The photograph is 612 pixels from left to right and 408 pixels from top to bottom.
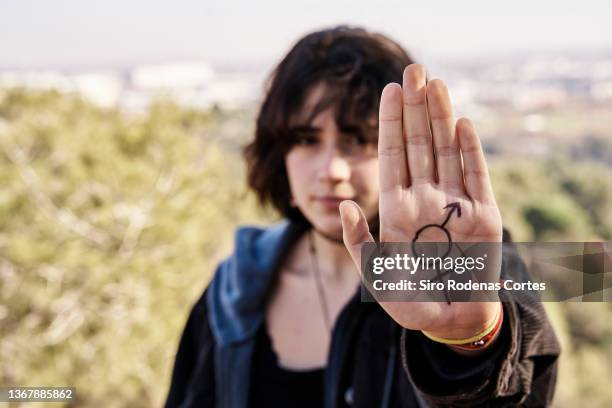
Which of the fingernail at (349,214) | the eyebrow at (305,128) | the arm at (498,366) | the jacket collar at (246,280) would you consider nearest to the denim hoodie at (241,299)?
the jacket collar at (246,280)

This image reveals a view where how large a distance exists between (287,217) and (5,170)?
4849 millimetres

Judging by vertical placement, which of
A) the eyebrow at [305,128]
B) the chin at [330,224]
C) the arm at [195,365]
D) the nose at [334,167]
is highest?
the eyebrow at [305,128]

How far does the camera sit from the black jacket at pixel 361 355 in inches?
29.9

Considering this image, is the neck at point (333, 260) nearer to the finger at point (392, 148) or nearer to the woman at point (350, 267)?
the woman at point (350, 267)

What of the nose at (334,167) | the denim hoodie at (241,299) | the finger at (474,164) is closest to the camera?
the finger at (474,164)

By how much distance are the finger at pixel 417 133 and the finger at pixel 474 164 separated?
4 cm

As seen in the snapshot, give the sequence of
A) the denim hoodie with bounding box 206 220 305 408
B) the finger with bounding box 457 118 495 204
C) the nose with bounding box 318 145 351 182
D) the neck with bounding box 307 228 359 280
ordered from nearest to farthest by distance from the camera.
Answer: the finger with bounding box 457 118 495 204
the nose with bounding box 318 145 351 182
the denim hoodie with bounding box 206 220 305 408
the neck with bounding box 307 228 359 280

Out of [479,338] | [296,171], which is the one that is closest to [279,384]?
[296,171]

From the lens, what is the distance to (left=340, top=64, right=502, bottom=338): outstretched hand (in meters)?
0.69

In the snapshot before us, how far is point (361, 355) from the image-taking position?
1026 millimetres

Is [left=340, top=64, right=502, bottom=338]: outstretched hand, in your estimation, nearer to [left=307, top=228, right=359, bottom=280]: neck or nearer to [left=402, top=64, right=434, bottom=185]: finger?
[left=402, top=64, right=434, bottom=185]: finger

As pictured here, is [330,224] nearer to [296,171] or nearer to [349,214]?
[296,171]

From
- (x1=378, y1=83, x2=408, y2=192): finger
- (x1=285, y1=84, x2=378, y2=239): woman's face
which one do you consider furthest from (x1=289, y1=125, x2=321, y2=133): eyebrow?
(x1=378, y1=83, x2=408, y2=192): finger

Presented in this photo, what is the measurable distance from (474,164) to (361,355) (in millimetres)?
483
